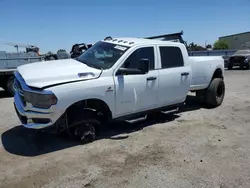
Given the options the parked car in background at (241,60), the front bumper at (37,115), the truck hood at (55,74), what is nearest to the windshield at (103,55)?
the truck hood at (55,74)

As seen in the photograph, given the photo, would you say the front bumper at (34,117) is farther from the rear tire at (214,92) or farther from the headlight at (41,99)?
the rear tire at (214,92)

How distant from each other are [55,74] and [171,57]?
3022 millimetres

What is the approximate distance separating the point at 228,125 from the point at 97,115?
3260mm

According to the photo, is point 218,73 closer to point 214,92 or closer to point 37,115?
point 214,92

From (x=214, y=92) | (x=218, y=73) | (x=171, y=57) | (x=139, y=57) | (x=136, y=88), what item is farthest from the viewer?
(x=218, y=73)

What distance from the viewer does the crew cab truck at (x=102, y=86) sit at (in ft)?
14.3

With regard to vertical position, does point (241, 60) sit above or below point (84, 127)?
above

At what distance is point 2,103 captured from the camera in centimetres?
895

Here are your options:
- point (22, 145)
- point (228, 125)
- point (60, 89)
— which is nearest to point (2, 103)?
point (22, 145)

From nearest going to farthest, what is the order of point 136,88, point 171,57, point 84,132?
point 84,132 < point 136,88 < point 171,57

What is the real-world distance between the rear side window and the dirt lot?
4.76ft

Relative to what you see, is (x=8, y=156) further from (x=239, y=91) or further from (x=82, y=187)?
(x=239, y=91)

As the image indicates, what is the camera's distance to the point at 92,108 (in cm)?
512

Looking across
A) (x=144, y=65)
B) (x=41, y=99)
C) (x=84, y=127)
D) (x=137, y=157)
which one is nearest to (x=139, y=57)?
(x=144, y=65)
